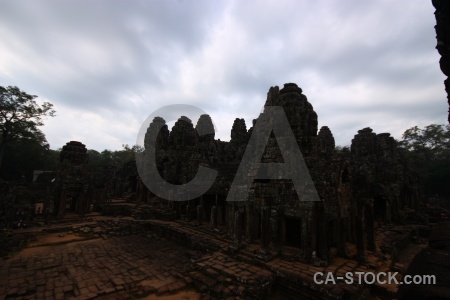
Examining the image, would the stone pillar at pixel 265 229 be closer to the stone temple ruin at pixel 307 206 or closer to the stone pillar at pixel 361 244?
the stone temple ruin at pixel 307 206

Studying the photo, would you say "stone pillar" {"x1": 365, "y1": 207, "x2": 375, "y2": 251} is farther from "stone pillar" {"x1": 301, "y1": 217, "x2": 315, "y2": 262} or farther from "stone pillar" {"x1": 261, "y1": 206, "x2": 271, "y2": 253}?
"stone pillar" {"x1": 261, "y1": 206, "x2": 271, "y2": 253}

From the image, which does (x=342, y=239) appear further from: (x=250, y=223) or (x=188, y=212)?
(x=188, y=212)

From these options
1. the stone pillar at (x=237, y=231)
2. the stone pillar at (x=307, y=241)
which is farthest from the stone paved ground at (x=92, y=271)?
the stone pillar at (x=307, y=241)

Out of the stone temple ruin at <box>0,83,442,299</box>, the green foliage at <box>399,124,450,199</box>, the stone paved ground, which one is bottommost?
the stone paved ground

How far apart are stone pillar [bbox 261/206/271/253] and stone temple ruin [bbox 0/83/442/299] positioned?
0.04m

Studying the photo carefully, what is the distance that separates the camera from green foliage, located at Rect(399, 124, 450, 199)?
34781mm

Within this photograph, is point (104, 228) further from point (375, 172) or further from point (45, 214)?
point (375, 172)

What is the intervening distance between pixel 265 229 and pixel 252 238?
2.04 meters

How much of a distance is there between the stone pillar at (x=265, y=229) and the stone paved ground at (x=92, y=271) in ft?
11.3

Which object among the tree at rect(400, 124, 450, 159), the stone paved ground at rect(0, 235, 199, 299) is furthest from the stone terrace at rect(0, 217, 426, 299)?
the tree at rect(400, 124, 450, 159)

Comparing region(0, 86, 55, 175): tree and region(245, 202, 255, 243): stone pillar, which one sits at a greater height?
region(0, 86, 55, 175): tree

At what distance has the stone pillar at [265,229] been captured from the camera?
368 inches

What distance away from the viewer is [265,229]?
950 centimetres

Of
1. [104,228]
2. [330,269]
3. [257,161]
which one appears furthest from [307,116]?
[104,228]
